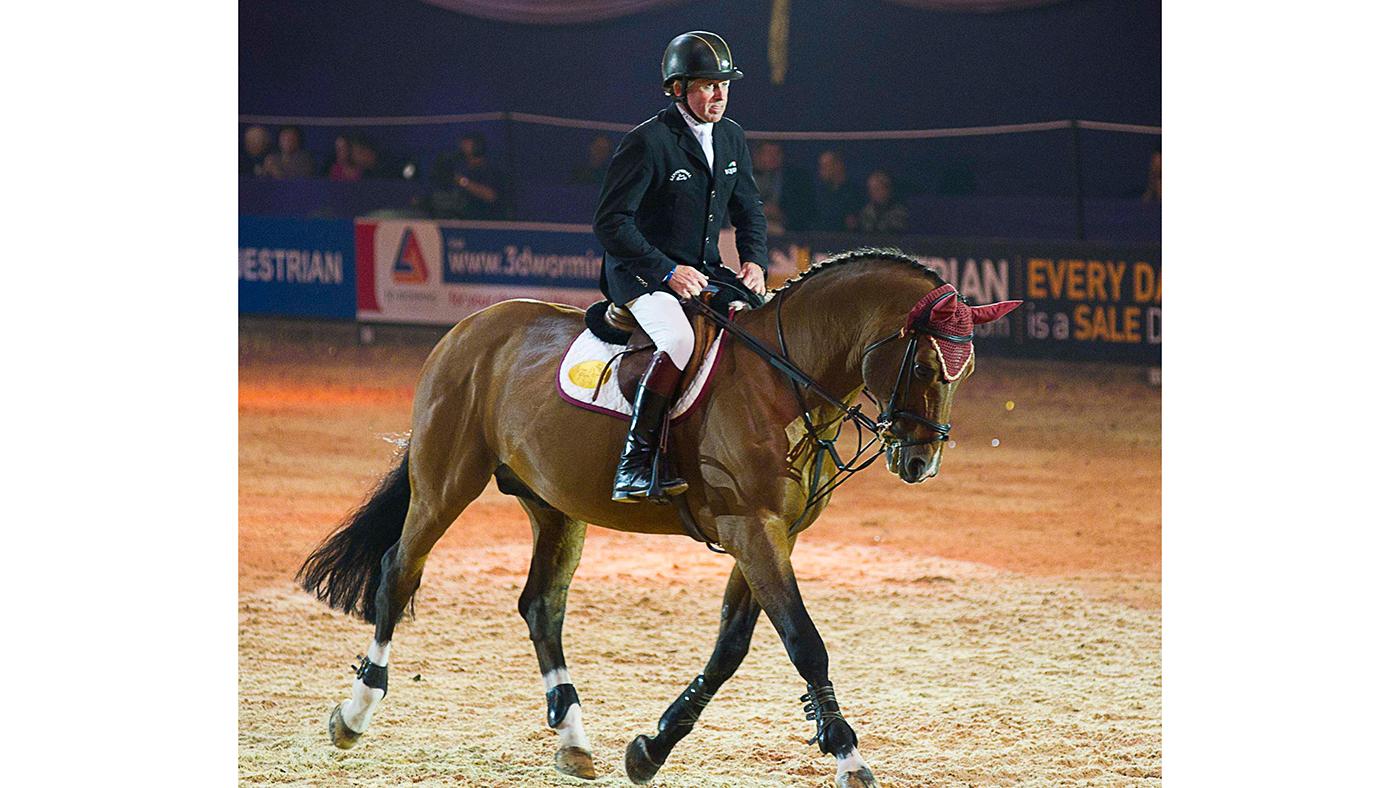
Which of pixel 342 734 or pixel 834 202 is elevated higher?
pixel 834 202

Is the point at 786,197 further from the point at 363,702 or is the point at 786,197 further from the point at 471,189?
the point at 363,702

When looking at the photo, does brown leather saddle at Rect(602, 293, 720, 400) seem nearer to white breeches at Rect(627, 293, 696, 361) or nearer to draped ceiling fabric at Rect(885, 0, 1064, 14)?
white breeches at Rect(627, 293, 696, 361)

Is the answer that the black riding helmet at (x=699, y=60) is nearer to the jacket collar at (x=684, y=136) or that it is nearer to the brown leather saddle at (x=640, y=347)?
the jacket collar at (x=684, y=136)

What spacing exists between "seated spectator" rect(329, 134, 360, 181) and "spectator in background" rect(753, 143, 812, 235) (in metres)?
3.94

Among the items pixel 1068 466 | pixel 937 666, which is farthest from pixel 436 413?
pixel 1068 466

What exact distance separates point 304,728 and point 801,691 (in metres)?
1.52

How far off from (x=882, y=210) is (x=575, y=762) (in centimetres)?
703

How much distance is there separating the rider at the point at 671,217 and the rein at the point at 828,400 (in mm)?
104

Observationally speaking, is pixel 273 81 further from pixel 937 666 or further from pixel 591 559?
pixel 937 666

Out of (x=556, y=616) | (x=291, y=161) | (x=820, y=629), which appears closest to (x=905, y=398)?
(x=556, y=616)

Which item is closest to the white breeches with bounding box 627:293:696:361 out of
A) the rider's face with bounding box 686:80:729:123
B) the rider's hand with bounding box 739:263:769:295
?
the rider's hand with bounding box 739:263:769:295

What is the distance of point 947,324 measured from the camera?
315 centimetres

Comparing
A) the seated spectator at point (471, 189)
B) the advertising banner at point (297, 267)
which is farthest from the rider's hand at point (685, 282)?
the advertising banner at point (297, 267)

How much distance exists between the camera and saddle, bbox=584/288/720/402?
11.6 feet
